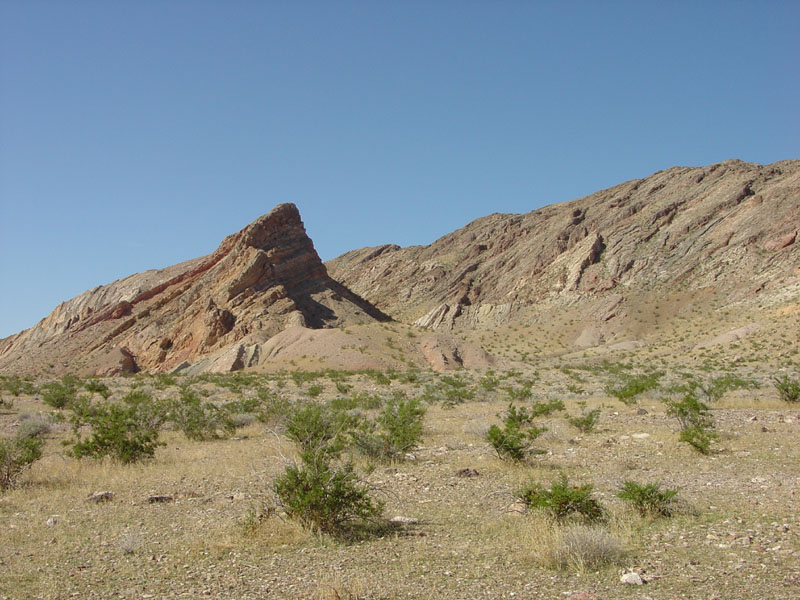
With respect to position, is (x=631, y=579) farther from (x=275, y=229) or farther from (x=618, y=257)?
(x=618, y=257)

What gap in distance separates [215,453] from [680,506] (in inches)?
401

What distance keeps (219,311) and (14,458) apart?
50.9 metres

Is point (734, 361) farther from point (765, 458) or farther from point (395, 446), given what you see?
point (395, 446)

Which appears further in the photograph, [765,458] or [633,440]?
[633,440]

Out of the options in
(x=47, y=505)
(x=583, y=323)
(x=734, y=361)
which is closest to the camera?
(x=47, y=505)

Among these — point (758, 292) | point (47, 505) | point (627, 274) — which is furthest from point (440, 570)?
point (627, 274)

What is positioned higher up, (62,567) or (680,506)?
(62,567)

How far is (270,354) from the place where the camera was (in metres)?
53.5

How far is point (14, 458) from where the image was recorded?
11031 mm

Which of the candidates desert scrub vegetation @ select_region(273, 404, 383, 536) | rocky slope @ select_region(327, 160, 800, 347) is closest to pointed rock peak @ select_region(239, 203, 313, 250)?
rocky slope @ select_region(327, 160, 800, 347)

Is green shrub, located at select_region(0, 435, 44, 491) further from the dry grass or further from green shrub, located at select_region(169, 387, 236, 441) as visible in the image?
green shrub, located at select_region(169, 387, 236, 441)

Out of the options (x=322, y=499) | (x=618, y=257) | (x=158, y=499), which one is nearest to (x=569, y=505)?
(x=322, y=499)

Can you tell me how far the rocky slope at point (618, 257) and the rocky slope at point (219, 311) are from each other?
86.1 ft

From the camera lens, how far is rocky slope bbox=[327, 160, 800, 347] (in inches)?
2702
